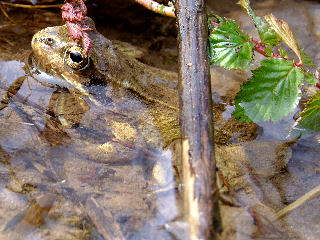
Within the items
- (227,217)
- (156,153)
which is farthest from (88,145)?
(227,217)

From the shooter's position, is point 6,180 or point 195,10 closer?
point 6,180

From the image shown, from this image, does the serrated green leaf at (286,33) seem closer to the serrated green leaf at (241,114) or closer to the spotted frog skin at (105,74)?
the serrated green leaf at (241,114)

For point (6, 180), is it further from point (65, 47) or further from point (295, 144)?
point (295, 144)

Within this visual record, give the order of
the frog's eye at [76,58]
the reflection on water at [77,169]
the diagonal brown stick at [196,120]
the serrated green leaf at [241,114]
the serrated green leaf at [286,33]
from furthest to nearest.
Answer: the frog's eye at [76,58] → the serrated green leaf at [241,114] → the serrated green leaf at [286,33] → the reflection on water at [77,169] → the diagonal brown stick at [196,120]

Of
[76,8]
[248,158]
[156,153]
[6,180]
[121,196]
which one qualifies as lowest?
[6,180]

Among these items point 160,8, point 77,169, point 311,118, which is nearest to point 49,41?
point 160,8

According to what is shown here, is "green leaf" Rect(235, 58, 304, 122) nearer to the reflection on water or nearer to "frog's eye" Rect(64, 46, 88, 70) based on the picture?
the reflection on water

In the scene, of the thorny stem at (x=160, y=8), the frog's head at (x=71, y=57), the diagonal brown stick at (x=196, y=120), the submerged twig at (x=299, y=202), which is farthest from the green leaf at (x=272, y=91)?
the frog's head at (x=71, y=57)
